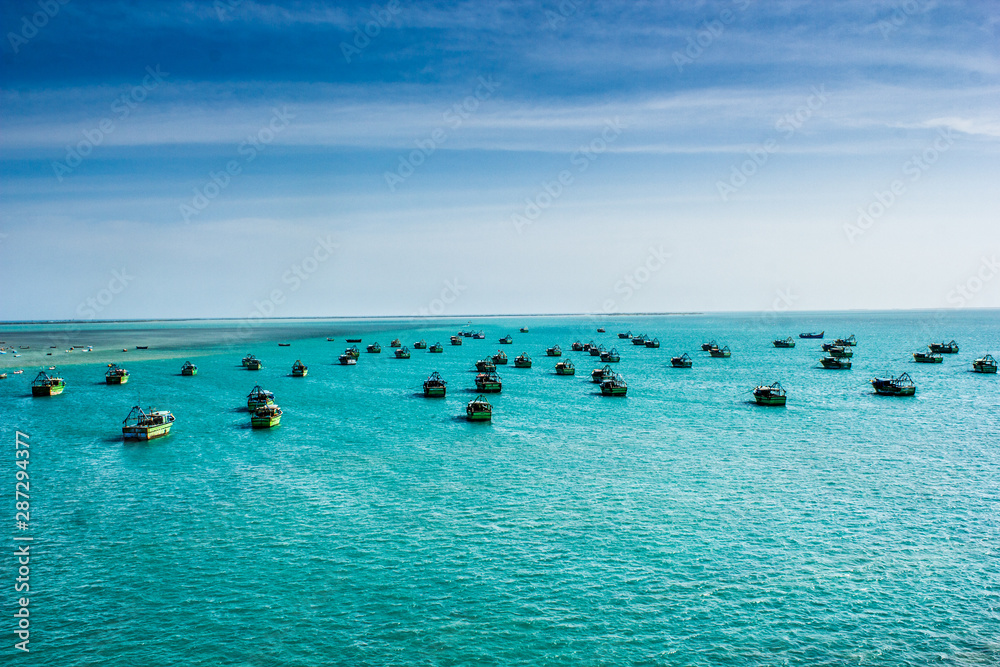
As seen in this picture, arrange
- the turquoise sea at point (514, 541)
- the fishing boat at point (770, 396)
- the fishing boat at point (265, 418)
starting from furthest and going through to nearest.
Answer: the fishing boat at point (770, 396), the fishing boat at point (265, 418), the turquoise sea at point (514, 541)

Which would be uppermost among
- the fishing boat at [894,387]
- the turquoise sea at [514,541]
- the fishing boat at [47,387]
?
the fishing boat at [47,387]

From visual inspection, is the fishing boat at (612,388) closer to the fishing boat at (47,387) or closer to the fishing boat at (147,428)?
the fishing boat at (147,428)

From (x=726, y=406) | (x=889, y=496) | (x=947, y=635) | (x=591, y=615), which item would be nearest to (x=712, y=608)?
(x=591, y=615)

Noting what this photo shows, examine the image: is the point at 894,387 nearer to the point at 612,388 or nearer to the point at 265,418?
the point at 612,388

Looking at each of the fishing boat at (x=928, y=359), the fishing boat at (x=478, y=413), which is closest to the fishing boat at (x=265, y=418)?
the fishing boat at (x=478, y=413)

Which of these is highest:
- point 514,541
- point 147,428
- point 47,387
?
point 47,387

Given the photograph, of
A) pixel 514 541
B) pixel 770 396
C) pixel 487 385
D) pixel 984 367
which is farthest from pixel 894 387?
pixel 514 541

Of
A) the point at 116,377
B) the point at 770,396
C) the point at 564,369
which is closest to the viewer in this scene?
the point at 770,396
